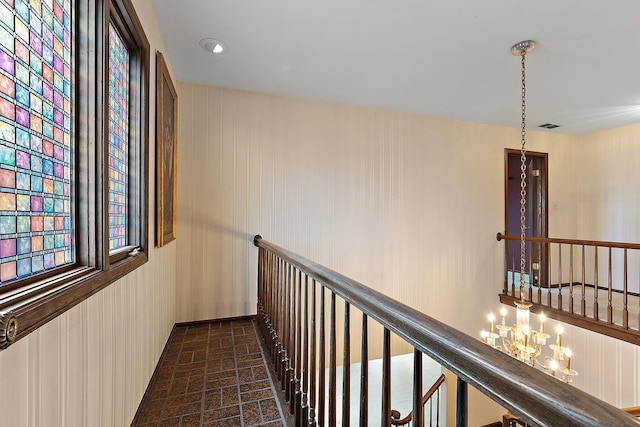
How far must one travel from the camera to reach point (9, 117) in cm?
77

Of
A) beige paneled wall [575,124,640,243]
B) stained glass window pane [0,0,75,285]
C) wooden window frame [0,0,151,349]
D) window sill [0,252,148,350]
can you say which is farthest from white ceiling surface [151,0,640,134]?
window sill [0,252,148,350]

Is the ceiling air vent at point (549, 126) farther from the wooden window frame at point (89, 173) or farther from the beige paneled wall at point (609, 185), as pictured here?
the wooden window frame at point (89, 173)

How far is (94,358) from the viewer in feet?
3.71

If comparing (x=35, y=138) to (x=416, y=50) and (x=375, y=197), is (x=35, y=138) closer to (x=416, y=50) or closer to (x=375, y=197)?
(x=416, y=50)

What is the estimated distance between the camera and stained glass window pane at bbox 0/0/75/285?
0.76m

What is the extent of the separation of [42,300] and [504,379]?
1.06m

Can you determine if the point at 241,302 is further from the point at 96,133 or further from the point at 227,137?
the point at 96,133

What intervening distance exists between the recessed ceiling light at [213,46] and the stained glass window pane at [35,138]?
1469 mm

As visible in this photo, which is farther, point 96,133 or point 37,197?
point 96,133

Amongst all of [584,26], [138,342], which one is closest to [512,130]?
[584,26]

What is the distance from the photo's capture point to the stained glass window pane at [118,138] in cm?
145

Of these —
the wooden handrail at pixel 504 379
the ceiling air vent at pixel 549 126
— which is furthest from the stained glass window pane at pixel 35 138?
the ceiling air vent at pixel 549 126

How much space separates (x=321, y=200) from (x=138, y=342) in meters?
2.40

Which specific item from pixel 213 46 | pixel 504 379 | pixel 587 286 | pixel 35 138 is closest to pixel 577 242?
pixel 587 286
